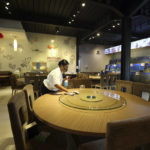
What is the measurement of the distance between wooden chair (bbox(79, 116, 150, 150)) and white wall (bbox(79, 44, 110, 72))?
882 centimetres

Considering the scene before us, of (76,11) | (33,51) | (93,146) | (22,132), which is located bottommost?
(93,146)

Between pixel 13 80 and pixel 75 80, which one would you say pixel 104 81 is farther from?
pixel 13 80

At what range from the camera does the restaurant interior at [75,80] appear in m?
0.81

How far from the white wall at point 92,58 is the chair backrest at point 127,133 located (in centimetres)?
882

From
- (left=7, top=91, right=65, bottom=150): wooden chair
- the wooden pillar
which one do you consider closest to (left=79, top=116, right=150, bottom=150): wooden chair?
(left=7, top=91, right=65, bottom=150): wooden chair

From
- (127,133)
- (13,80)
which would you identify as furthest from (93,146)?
(13,80)

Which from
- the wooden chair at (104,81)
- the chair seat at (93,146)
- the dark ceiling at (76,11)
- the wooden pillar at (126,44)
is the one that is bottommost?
the chair seat at (93,146)

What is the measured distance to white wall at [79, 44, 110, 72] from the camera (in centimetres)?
934

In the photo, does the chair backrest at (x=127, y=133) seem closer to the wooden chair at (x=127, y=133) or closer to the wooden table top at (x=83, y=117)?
the wooden chair at (x=127, y=133)

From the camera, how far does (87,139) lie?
1.25m

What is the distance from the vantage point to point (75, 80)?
2.63 meters

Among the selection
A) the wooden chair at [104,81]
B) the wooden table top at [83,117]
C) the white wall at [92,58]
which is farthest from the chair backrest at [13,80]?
the white wall at [92,58]

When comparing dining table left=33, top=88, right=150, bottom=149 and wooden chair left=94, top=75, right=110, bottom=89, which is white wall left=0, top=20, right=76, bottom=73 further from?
dining table left=33, top=88, right=150, bottom=149

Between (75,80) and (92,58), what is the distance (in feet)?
24.2
